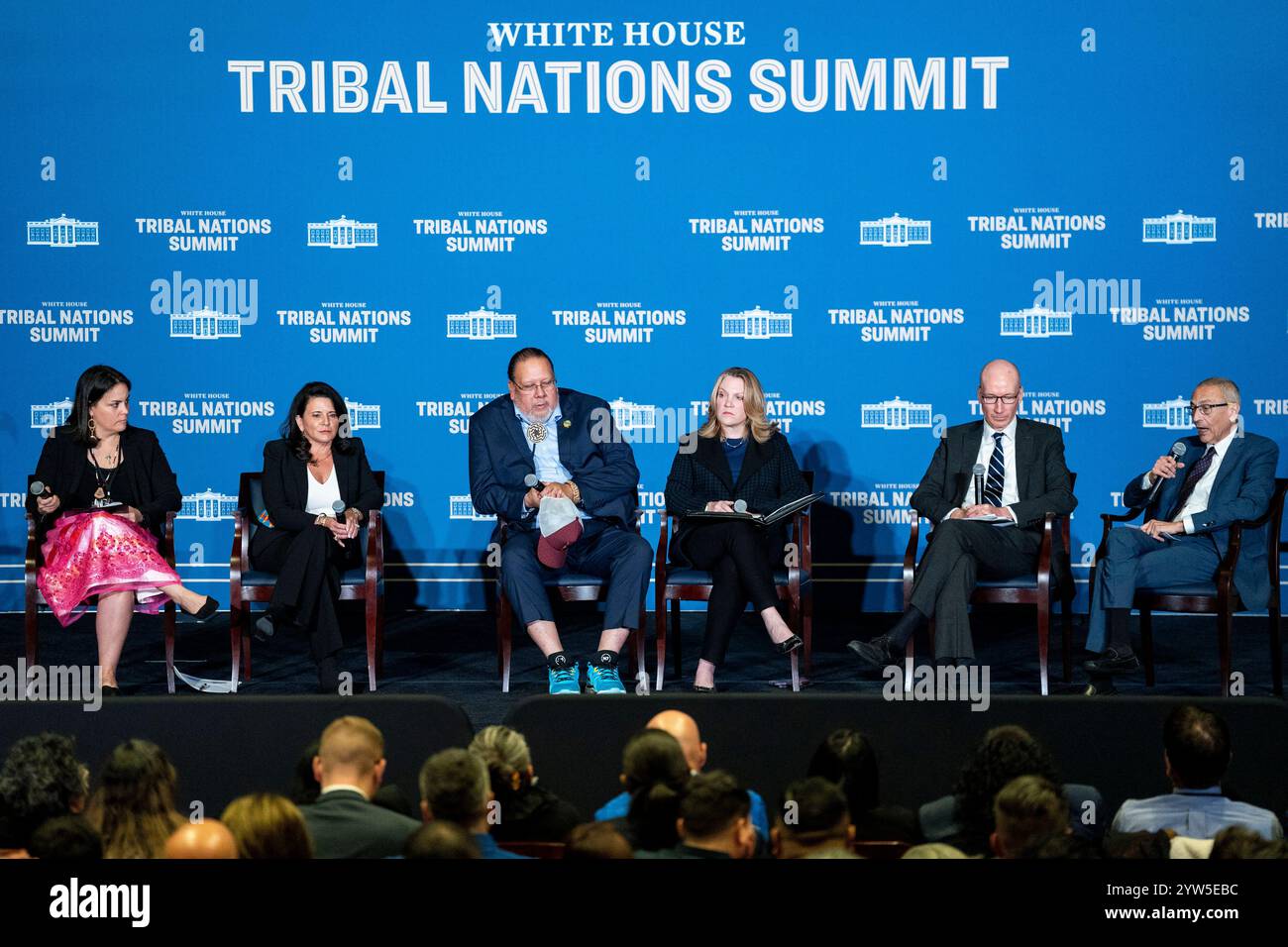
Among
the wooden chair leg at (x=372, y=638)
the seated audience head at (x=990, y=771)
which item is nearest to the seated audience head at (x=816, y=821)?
the seated audience head at (x=990, y=771)

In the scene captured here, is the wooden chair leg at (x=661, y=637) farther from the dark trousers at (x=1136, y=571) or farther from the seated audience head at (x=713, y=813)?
the seated audience head at (x=713, y=813)

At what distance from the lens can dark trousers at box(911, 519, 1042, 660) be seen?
5.17 m

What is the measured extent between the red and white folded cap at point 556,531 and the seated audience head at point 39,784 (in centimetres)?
263

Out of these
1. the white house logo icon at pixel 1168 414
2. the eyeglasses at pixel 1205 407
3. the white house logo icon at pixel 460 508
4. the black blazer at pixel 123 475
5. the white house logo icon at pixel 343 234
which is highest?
the white house logo icon at pixel 343 234

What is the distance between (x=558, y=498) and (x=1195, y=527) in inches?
89.3

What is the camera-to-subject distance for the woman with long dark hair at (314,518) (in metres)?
5.31

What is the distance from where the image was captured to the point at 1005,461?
5660mm

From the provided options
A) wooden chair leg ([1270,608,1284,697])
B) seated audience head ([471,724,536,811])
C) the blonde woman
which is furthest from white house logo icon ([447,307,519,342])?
seated audience head ([471,724,536,811])

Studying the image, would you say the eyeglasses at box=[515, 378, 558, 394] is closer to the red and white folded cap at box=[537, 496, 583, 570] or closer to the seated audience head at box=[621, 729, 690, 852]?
the red and white folded cap at box=[537, 496, 583, 570]

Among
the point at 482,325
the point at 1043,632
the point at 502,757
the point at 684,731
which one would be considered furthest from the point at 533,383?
the point at 502,757

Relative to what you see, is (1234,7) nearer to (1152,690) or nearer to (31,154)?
(1152,690)
